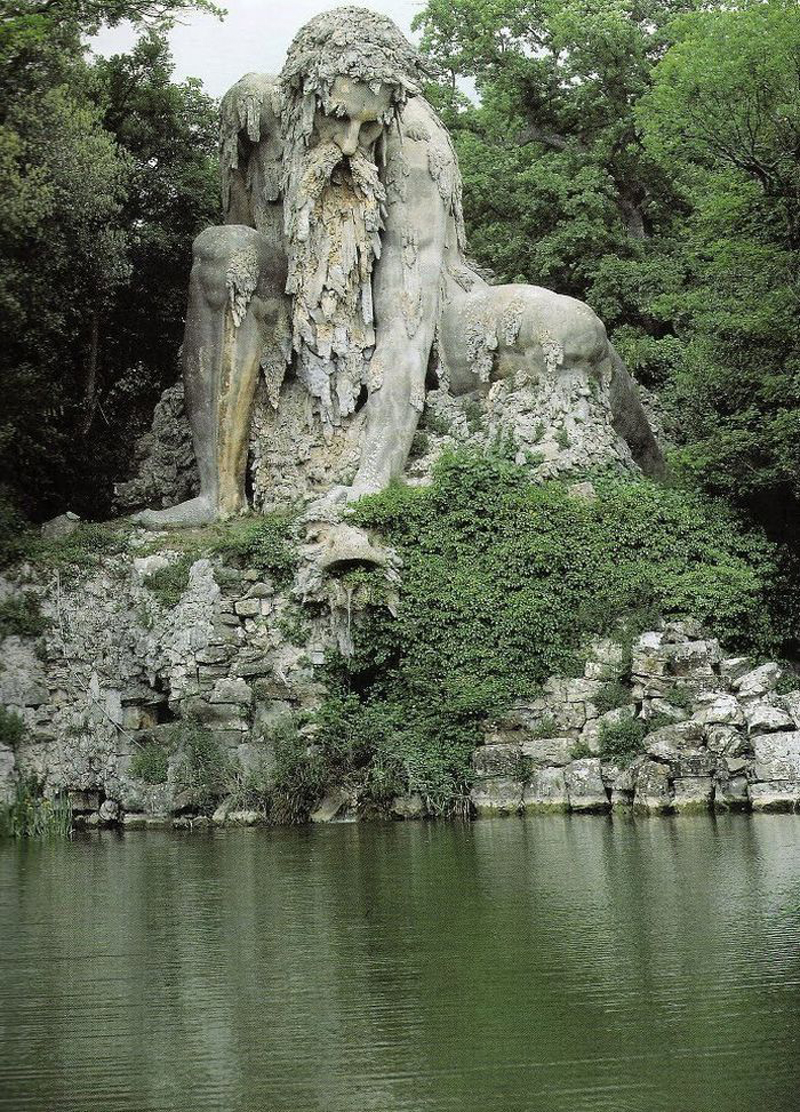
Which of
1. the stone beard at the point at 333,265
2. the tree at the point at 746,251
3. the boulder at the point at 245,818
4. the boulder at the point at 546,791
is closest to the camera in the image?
the boulder at the point at 546,791

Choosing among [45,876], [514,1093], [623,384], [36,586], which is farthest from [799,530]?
[514,1093]

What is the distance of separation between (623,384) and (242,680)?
7.11 metres

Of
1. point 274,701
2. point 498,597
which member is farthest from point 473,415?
point 274,701

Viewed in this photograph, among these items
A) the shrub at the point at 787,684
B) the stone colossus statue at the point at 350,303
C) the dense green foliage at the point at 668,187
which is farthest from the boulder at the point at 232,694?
the dense green foliage at the point at 668,187

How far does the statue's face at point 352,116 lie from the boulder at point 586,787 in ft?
27.4

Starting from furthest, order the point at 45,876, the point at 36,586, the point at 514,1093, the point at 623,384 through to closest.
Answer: the point at 623,384 → the point at 36,586 → the point at 45,876 → the point at 514,1093

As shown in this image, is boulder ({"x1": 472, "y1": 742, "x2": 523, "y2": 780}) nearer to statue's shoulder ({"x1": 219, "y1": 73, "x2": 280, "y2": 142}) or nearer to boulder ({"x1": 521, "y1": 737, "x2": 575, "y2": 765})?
boulder ({"x1": 521, "y1": 737, "x2": 575, "y2": 765})

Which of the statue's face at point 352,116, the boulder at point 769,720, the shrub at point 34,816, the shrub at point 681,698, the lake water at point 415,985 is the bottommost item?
the lake water at point 415,985

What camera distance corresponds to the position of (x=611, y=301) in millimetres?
28016

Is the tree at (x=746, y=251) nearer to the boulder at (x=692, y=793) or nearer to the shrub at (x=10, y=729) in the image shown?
the boulder at (x=692, y=793)

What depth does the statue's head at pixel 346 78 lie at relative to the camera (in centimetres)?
2044

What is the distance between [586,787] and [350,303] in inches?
287

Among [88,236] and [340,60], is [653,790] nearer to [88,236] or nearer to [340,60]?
[340,60]

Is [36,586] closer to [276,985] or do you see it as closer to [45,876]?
[45,876]
